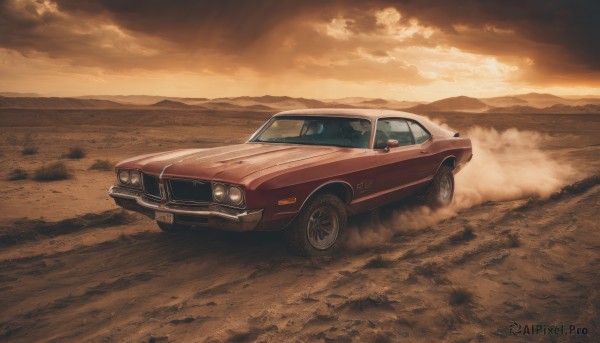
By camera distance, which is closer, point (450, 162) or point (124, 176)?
point (124, 176)

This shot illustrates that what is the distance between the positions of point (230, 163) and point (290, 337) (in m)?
1.87

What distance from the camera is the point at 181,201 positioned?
429cm

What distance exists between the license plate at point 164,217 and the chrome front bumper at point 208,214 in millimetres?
38

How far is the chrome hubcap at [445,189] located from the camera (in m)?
6.61

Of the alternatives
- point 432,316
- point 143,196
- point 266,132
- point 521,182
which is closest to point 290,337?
point 432,316

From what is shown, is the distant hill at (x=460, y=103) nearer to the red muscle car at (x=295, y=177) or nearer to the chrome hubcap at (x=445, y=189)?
the chrome hubcap at (x=445, y=189)

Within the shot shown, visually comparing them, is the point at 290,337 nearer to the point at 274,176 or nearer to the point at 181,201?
the point at 274,176

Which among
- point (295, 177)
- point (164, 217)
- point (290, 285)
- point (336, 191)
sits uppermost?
point (295, 177)

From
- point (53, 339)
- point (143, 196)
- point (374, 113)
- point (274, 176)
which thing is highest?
point (374, 113)

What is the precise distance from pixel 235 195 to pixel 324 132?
5.72ft

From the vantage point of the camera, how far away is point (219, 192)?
13.2 ft

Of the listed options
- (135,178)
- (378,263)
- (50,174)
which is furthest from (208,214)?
(50,174)

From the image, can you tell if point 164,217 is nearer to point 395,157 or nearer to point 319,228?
point 319,228

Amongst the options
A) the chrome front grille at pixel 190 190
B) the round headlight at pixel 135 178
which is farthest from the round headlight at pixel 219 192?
the round headlight at pixel 135 178
